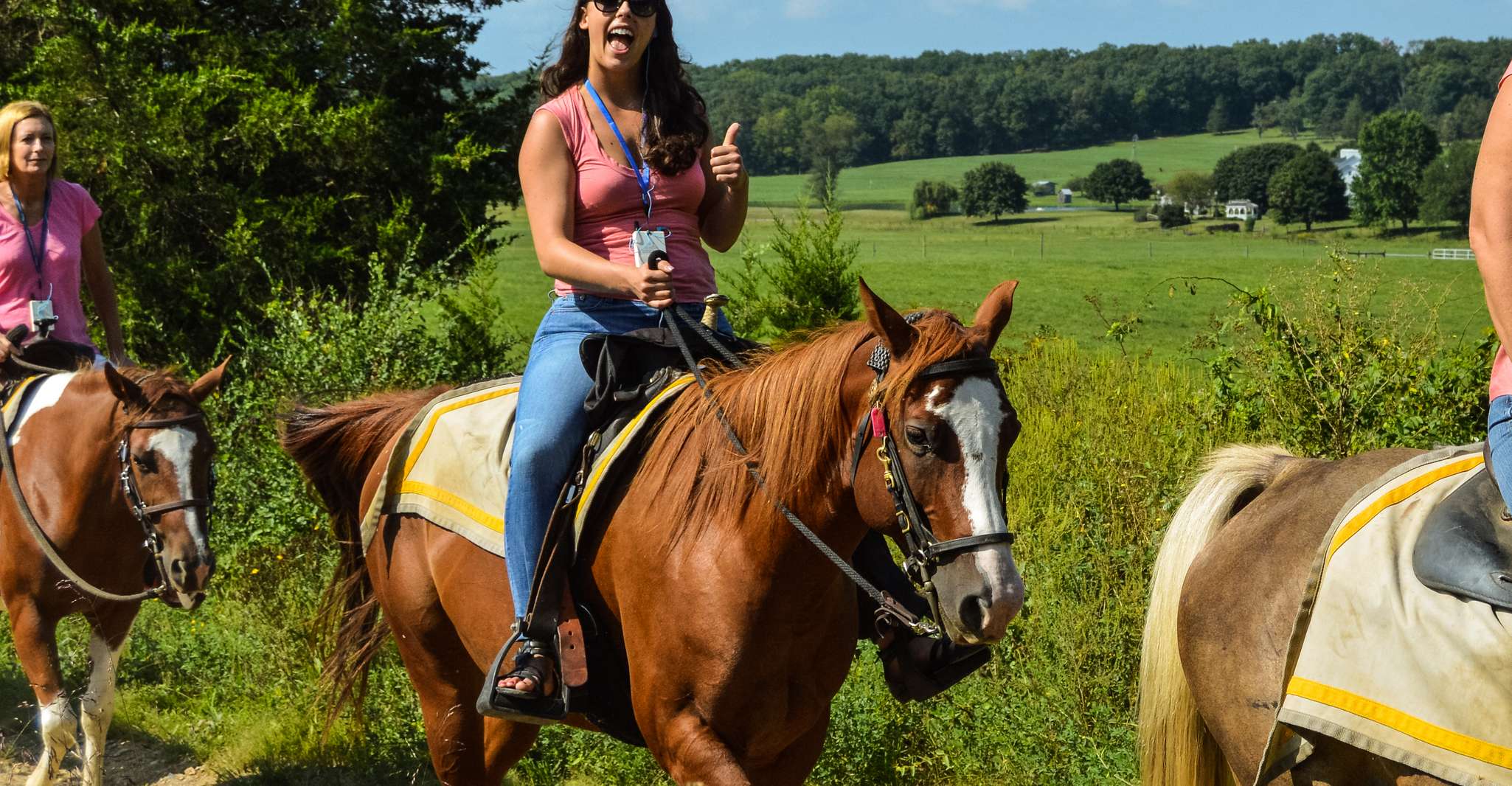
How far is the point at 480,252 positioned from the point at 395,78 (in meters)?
3.47

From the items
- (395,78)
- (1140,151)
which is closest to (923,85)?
(1140,151)

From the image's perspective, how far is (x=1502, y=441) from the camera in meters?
2.74

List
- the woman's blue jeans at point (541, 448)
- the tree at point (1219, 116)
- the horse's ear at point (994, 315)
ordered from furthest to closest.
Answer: the tree at point (1219, 116), the woman's blue jeans at point (541, 448), the horse's ear at point (994, 315)

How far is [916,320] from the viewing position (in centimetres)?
293

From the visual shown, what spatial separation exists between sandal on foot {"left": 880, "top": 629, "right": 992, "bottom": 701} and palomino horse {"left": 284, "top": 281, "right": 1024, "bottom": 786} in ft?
0.67

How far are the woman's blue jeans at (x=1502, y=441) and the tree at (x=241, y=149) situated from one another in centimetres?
981

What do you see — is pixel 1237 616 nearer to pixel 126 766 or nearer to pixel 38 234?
pixel 38 234

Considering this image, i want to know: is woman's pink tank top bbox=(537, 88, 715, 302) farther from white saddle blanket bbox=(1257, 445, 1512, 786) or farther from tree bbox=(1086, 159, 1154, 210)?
tree bbox=(1086, 159, 1154, 210)

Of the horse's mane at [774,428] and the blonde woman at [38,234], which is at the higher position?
the blonde woman at [38,234]

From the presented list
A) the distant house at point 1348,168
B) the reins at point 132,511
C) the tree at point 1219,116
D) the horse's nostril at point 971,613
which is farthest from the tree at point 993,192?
the horse's nostril at point 971,613

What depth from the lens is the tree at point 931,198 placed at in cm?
6244

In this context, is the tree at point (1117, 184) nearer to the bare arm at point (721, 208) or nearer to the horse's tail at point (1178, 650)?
the horse's tail at point (1178, 650)

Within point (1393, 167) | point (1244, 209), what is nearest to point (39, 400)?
point (1393, 167)

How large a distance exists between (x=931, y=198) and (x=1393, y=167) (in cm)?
2357
